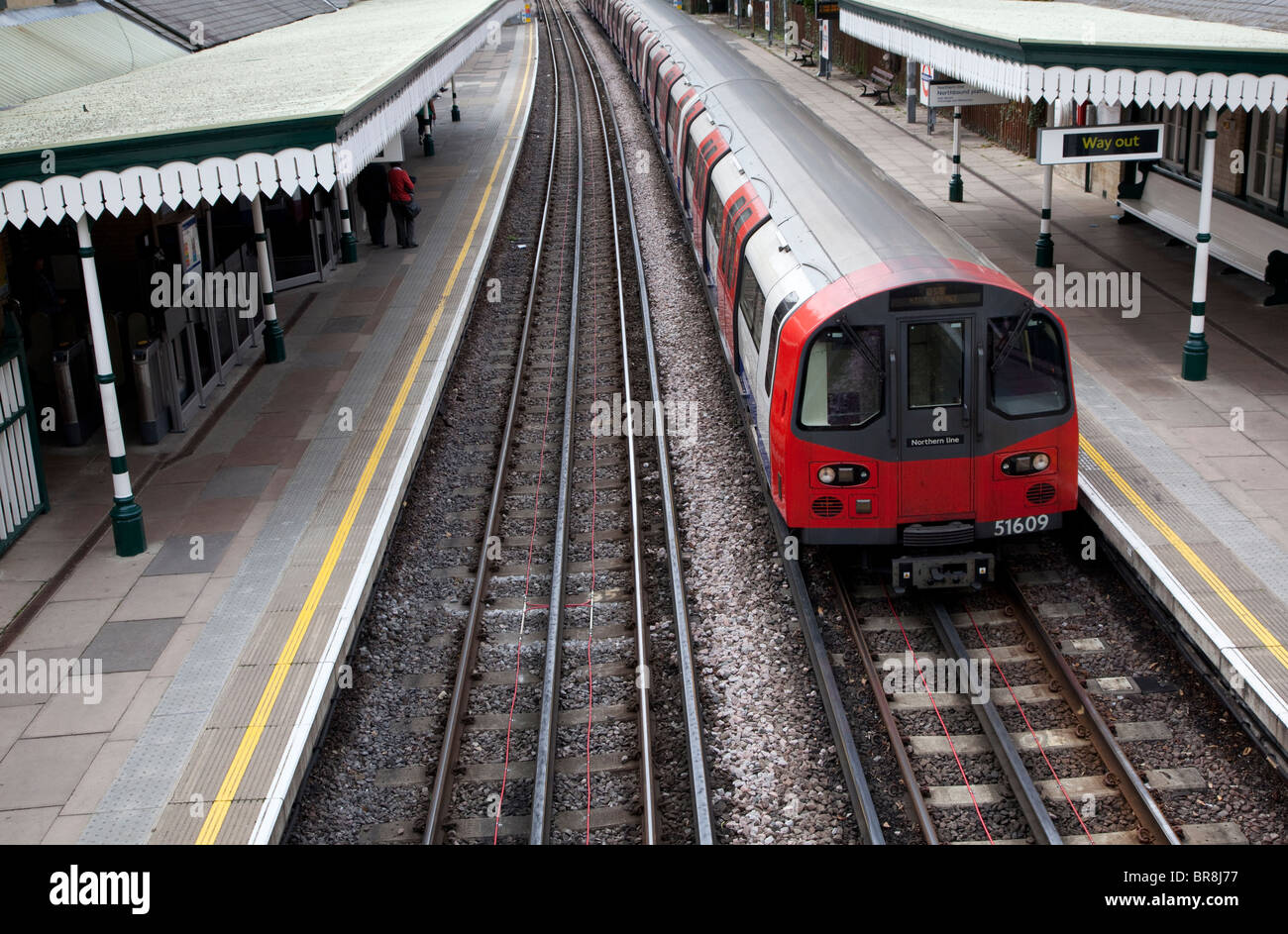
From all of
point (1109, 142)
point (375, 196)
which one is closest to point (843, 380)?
point (1109, 142)

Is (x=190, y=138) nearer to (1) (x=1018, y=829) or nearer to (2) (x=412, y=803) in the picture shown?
(2) (x=412, y=803)

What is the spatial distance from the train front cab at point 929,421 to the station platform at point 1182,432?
1267 mm

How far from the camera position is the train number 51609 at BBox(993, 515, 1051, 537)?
905 centimetres

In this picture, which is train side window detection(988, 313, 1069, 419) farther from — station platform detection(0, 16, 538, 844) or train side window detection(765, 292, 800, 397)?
station platform detection(0, 16, 538, 844)

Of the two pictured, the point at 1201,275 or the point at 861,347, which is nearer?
the point at 861,347

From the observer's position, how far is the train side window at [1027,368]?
28.9 ft

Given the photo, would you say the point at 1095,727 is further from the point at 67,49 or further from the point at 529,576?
the point at 67,49

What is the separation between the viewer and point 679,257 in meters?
20.5

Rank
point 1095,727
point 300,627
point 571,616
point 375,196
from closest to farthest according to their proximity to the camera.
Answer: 1. point 1095,727
2. point 300,627
3. point 571,616
4. point 375,196

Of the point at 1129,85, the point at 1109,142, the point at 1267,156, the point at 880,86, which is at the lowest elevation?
the point at 1267,156

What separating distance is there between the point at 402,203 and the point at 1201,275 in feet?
42.7

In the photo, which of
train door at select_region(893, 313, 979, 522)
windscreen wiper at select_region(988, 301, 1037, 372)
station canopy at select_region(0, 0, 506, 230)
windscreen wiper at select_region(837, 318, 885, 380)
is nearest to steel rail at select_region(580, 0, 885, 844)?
train door at select_region(893, 313, 979, 522)

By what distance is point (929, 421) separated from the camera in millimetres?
8820

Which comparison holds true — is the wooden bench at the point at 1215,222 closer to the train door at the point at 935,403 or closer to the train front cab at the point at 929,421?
the train front cab at the point at 929,421
